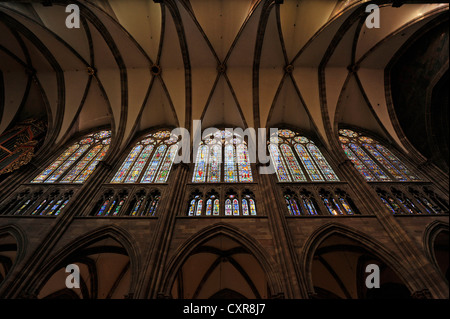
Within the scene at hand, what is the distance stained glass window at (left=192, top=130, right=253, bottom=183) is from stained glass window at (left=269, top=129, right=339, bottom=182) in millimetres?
1533

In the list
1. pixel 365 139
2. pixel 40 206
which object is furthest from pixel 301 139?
pixel 40 206

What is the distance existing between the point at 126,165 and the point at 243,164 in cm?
578

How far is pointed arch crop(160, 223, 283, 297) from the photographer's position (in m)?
5.95

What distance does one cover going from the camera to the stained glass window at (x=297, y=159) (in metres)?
10.1

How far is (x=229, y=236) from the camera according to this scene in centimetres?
732

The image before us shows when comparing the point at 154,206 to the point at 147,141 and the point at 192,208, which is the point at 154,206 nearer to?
the point at 192,208

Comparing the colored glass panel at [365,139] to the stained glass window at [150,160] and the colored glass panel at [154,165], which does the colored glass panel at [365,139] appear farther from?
the colored glass panel at [154,165]

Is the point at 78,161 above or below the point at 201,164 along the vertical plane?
above

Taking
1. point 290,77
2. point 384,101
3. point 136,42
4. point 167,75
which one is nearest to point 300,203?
point 290,77

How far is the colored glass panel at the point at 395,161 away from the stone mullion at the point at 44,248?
13380 millimetres

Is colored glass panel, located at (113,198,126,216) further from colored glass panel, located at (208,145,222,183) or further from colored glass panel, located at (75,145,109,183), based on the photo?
colored glass panel, located at (208,145,222,183)

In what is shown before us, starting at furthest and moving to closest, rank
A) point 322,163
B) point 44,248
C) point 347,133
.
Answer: point 347,133 → point 322,163 → point 44,248
